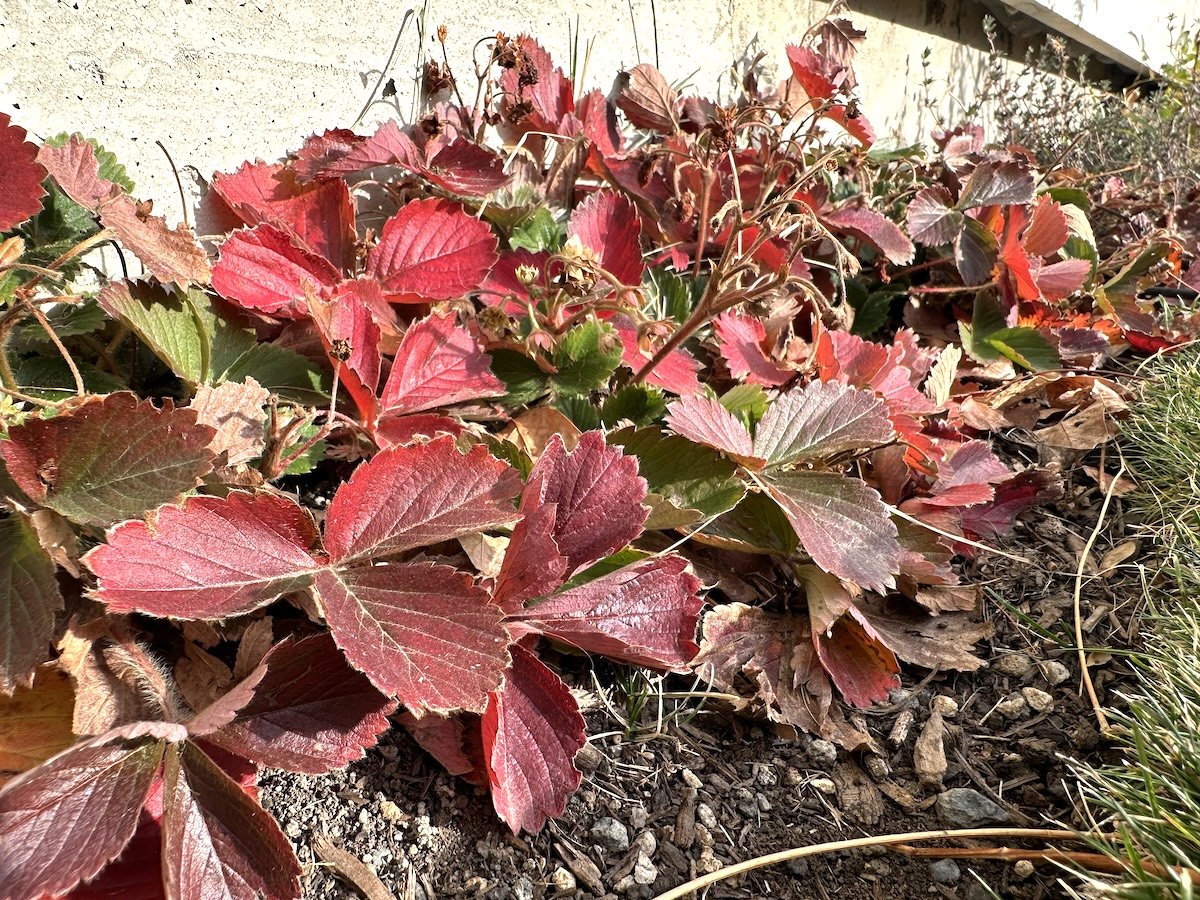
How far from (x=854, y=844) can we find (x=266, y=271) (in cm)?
94

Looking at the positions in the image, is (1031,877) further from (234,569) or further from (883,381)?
(234,569)

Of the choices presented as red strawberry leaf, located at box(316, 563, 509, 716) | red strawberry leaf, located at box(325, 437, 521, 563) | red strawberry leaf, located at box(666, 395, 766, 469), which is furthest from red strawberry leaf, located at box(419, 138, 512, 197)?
red strawberry leaf, located at box(316, 563, 509, 716)

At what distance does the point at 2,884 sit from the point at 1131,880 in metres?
0.83

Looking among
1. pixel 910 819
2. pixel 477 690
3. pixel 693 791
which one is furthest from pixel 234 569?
pixel 910 819

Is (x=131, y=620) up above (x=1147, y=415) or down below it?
above

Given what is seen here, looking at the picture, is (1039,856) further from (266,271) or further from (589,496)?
(266,271)

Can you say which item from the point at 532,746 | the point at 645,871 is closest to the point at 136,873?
the point at 532,746

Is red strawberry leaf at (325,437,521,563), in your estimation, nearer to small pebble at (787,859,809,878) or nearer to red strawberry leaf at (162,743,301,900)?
red strawberry leaf at (162,743,301,900)

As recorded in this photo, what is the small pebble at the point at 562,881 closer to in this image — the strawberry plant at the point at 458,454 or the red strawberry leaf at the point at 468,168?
the strawberry plant at the point at 458,454

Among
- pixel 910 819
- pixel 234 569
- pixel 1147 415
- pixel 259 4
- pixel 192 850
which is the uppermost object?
pixel 259 4

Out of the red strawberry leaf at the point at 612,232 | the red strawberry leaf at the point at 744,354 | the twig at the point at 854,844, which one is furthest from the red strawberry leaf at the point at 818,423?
the twig at the point at 854,844

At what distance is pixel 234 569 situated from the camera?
0.78 meters

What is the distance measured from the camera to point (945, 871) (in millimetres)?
888

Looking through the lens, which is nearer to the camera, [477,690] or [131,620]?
[477,690]
